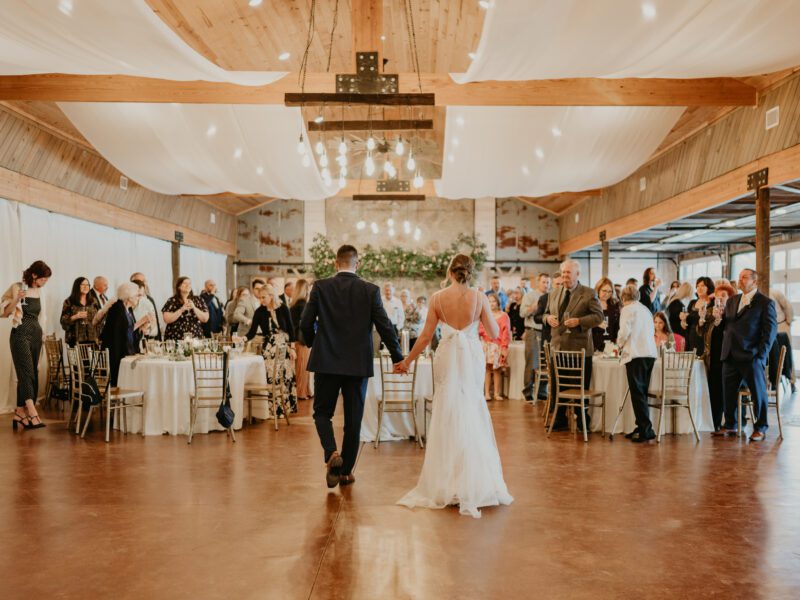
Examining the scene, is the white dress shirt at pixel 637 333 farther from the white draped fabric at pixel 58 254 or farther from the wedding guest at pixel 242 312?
the white draped fabric at pixel 58 254

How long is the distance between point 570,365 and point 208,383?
3.85m

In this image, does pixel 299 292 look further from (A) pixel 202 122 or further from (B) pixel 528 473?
(B) pixel 528 473

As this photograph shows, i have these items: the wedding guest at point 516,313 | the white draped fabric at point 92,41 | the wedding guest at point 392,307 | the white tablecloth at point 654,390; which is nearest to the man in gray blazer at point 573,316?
the white tablecloth at point 654,390

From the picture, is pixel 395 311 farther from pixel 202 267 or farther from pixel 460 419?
pixel 460 419

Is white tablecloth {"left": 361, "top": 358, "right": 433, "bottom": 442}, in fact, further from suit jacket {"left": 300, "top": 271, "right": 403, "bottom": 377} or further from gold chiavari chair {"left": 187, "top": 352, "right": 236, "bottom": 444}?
suit jacket {"left": 300, "top": 271, "right": 403, "bottom": 377}

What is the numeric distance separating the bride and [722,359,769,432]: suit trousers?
136 inches

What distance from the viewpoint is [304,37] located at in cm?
972

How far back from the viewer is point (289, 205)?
60.6 feet

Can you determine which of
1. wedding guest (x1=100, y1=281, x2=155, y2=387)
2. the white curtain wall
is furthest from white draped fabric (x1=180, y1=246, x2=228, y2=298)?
wedding guest (x1=100, y1=281, x2=155, y2=387)

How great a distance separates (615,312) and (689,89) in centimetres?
284

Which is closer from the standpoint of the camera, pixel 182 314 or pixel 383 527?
pixel 383 527

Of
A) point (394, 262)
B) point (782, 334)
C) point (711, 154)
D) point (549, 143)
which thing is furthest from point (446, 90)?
point (394, 262)

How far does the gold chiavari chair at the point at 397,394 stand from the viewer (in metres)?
6.55

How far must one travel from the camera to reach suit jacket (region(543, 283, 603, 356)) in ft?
23.0
